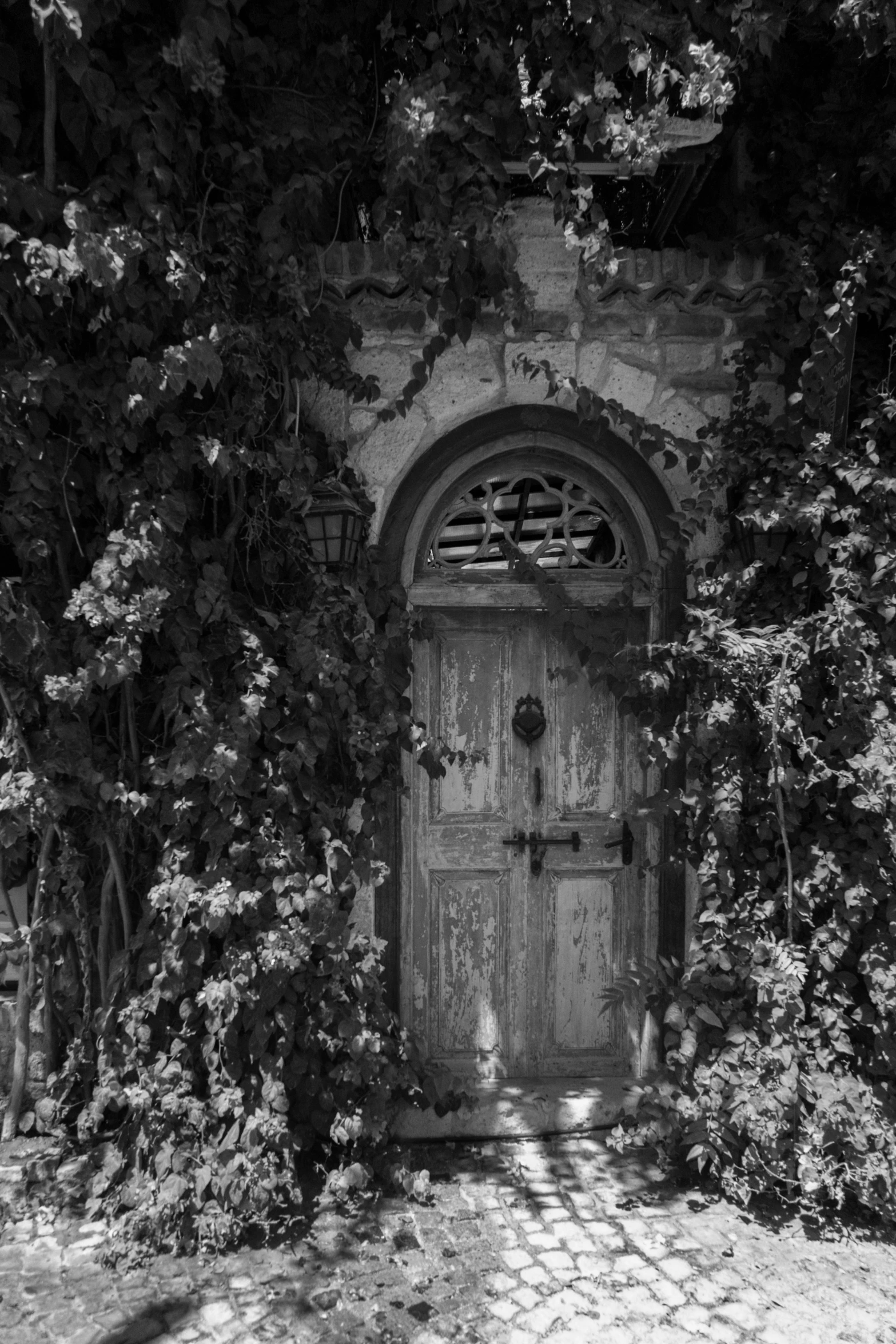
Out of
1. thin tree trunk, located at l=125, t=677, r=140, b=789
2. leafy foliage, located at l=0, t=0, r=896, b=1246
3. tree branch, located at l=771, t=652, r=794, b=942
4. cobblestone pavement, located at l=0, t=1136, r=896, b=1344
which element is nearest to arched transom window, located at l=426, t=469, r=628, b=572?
leafy foliage, located at l=0, t=0, r=896, b=1246

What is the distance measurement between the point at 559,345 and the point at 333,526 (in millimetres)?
1230

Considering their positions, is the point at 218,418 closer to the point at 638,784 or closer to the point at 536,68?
the point at 536,68

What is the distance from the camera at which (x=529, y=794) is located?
4.31 m

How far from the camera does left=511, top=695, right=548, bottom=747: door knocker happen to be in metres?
4.26

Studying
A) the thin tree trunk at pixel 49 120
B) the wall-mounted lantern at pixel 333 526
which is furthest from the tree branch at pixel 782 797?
the thin tree trunk at pixel 49 120

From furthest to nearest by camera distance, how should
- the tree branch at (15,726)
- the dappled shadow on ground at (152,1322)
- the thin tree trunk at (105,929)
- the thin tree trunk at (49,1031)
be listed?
the thin tree trunk at (49,1031)
the thin tree trunk at (105,929)
the tree branch at (15,726)
the dappled shadow on ground at (152,1322)

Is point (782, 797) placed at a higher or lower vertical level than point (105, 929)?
higher

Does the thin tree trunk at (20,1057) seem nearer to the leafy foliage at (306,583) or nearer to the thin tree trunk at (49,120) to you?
the leafy foliage at (306,583)

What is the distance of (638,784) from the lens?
4324mm

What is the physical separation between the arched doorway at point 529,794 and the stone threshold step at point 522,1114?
0.12 metres

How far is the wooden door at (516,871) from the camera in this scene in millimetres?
4258

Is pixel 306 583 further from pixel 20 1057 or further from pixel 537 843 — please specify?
pixel 20 1057

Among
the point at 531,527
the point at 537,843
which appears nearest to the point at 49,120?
the point at 531,527

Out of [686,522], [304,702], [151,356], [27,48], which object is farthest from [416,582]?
[27,48]
